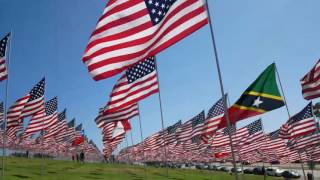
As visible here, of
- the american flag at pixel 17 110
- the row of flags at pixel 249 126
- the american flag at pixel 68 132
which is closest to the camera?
the row of flags at pixel 249 126

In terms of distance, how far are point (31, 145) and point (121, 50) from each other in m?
101

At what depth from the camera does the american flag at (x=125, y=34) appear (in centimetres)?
Result: 1085

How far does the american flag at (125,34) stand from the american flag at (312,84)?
1280 cm

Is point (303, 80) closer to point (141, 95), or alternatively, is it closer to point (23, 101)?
point (141, 95)

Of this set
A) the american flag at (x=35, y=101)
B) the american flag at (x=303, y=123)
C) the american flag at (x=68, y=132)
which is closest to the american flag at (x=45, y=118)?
the american flag at (x=35, y=101)

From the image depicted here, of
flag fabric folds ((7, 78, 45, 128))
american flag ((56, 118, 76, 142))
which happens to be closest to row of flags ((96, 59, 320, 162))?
flag fabric folds ((7, 78, 45, 128))

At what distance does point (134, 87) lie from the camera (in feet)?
59.4

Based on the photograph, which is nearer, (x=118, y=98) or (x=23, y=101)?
(x=118, y=98)

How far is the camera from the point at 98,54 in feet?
37.5

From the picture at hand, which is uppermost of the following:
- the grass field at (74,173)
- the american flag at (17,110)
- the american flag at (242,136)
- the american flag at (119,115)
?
the american flag at (17,110)

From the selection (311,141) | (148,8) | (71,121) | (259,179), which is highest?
(71,121)

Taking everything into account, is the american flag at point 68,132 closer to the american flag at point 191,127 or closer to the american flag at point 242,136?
the american flag at point 191,127

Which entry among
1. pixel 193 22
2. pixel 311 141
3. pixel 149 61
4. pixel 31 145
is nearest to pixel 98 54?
pixel 193 22

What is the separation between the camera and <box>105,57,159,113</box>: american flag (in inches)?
695
